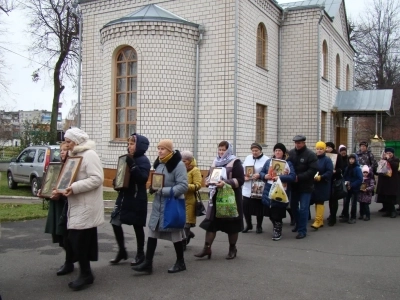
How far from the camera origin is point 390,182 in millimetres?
10836

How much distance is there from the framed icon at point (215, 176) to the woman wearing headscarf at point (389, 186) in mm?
6083

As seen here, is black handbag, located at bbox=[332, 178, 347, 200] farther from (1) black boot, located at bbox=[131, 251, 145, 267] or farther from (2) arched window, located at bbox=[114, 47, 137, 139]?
(2) arched window, located at bbox=[114, 47, 137, 139]

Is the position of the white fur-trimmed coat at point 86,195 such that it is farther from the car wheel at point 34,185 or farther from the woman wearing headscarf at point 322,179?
the car wheel at point 34,185

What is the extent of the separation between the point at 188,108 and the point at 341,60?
40.2 feet

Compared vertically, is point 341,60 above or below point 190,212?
above

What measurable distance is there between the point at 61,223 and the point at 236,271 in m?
→ 2.37

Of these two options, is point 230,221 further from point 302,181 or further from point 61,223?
point 61,223

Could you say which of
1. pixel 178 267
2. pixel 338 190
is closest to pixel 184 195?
pixel 178 267

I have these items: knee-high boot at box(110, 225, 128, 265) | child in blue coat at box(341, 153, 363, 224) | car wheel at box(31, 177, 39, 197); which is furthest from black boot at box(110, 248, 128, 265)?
car wheel at box(31, 177, 39, 197)

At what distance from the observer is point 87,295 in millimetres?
4980

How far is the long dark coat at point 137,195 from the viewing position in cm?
583

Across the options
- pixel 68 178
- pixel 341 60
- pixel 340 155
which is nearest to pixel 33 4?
pixel 341 60

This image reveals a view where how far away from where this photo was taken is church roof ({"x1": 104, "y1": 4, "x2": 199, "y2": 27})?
14.9 meters

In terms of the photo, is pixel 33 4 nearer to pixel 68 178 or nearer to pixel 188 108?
pixel 188 108
